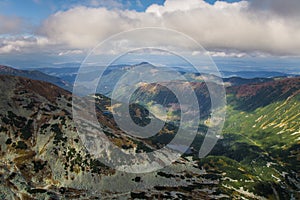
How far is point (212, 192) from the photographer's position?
154125 millimetres

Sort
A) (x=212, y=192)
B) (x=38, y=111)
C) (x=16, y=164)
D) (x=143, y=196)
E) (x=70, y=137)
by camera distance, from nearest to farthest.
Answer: (x=143, y=196) → (x=16, y=164) → (x=212, y=192) → (x=70, y=137) → (x=38, y=111)

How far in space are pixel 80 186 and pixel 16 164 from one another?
130 feet

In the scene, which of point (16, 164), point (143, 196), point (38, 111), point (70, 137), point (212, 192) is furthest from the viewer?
point (38, 111)

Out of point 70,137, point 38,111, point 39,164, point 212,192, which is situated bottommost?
point 212,192

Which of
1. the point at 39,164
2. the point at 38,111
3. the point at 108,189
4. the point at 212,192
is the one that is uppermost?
the point at 38,111

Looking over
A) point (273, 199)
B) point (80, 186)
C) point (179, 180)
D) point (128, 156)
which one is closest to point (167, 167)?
point (179, 180)

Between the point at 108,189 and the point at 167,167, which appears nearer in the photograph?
the point at 108,189

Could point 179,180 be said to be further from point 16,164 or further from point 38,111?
point 38,111

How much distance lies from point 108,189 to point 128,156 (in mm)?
31739

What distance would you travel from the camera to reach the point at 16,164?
473 ft

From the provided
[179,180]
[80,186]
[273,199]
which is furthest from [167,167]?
[273,199]

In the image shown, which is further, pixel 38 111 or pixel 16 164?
pixel 38 111

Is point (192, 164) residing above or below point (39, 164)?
below

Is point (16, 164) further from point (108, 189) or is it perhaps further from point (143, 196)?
point (143, 196)
